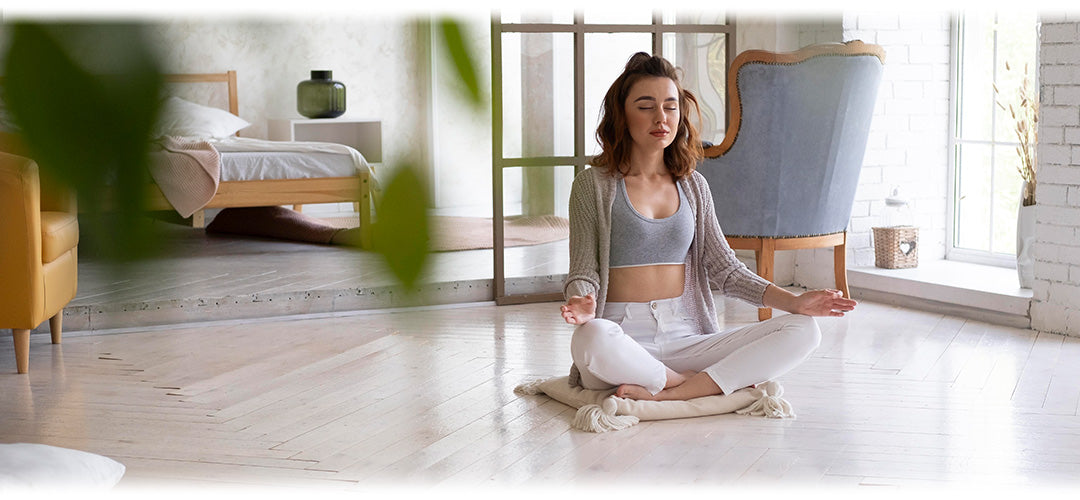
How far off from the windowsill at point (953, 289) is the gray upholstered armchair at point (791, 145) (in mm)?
479

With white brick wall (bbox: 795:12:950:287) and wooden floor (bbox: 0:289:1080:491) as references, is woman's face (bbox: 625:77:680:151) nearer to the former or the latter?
wooden floor (bbox: 0:289:1080:491)

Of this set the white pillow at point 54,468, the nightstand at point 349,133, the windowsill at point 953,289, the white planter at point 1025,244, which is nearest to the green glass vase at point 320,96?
the nightstand at point 349,133

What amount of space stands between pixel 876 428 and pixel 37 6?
2713 millimetres

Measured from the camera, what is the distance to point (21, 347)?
3494 mm

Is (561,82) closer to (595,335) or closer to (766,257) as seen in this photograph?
(766,257)

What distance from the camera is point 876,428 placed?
9.19 feet

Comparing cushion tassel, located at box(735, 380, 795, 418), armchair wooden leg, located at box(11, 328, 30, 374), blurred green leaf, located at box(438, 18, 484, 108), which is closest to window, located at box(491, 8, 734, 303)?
blurred green leaf, located at box(438, 18, 484, 108)

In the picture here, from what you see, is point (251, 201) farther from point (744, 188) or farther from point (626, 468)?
point (744, 188)

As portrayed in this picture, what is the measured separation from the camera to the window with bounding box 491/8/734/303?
15.1 inches

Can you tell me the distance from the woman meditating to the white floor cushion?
0.03m

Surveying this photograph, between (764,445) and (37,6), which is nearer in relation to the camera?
(37,6)

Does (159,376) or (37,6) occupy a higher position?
(37,6)

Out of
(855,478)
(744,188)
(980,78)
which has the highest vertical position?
(980,78)

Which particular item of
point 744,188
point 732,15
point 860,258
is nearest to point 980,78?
point 860,258
